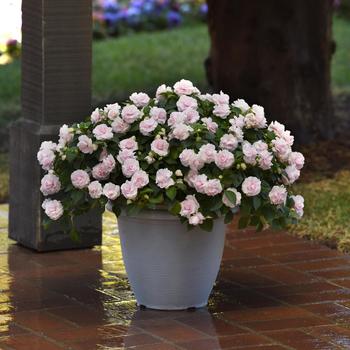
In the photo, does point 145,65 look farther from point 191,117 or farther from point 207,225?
point 207,225

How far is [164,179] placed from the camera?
5.11 meters

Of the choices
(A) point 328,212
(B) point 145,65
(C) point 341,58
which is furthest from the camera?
(C) point 341,58

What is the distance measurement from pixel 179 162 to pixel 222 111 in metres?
0.34

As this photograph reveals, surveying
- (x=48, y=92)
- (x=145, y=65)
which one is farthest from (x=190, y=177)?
(x=145, y=65)

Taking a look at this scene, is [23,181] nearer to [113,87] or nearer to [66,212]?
[66,212]

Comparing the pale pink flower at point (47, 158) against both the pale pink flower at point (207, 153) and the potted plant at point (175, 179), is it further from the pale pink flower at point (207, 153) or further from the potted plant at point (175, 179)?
the pale pink flower at point (207, 153)

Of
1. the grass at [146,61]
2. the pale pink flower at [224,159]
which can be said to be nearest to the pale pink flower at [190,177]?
the pale pink flower at [224,159]

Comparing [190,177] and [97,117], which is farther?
[97,117]

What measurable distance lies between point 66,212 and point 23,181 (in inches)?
49.7

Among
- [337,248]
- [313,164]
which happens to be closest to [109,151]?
[337,248]

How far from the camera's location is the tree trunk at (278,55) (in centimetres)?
920

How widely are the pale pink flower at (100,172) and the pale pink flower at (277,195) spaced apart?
0.76 metres

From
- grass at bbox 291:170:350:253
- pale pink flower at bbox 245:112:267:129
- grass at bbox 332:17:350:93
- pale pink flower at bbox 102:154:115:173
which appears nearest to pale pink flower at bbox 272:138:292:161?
pale pink flower at bbox 245:112:267:129

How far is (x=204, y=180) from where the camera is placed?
5.09 meters
